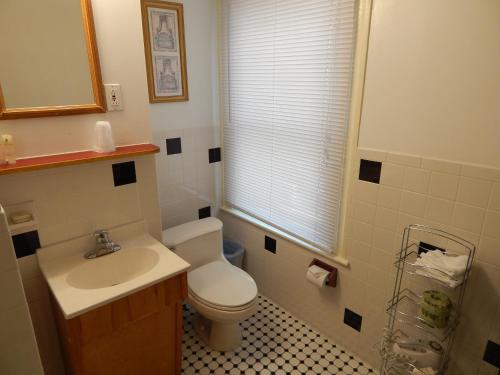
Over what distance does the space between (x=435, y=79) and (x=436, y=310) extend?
3.11ft

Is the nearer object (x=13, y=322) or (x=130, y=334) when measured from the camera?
(x=13, y=322)

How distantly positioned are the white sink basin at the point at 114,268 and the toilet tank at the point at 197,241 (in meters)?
0.35

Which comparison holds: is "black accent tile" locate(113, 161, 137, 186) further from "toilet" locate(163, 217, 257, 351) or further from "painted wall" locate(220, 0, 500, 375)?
"painted wall" locate(220, 0, 500, 375)

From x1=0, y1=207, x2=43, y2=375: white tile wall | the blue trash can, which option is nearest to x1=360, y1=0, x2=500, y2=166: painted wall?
the blue trash can

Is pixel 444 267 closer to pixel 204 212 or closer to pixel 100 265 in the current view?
pixel 100 265

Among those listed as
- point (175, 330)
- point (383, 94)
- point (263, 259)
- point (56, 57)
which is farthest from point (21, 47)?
point (263, 259)

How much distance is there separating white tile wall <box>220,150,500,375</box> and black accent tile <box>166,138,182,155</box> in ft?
3.07

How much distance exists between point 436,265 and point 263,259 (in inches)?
49.6

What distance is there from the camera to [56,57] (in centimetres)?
139

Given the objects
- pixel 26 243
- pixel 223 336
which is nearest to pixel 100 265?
pixel 26 243

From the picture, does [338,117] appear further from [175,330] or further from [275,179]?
[175,330]

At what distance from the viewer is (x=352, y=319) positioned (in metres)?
1.95

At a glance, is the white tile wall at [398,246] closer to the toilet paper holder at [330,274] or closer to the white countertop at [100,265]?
the toilet paper holder at [330,274]

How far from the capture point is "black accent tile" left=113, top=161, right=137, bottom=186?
1628 millimetres
